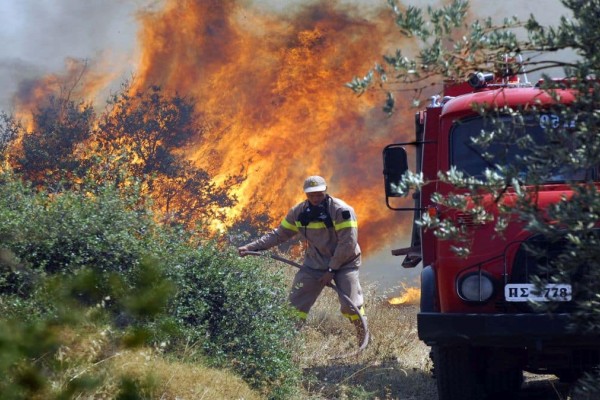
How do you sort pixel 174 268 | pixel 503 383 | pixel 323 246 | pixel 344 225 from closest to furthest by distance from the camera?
pixel 174 268 → pixel 503 383 → pixel 344 225 → pixel 323 246

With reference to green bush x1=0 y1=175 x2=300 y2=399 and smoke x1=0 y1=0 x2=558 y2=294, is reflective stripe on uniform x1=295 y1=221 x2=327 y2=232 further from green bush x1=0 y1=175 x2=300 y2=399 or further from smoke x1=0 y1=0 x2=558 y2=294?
smoke x1=0 y1=0 x2=558 y2=294

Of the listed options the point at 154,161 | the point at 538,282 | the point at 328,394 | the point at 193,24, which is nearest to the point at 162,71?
the point at 193,24

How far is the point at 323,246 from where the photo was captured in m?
10.5

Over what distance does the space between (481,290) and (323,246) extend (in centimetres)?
370

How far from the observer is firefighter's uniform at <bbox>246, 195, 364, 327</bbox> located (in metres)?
10.3

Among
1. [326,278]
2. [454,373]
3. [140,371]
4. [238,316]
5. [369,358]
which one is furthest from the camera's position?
[326,278]

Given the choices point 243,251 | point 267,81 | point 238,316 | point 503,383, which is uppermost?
point 267,81

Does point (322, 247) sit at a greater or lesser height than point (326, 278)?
greater

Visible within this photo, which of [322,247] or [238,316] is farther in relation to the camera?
[322,247]

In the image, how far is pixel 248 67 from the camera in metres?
19.8

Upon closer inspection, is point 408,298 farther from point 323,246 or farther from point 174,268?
point 174,268

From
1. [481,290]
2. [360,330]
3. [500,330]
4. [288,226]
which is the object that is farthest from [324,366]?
[500,330]

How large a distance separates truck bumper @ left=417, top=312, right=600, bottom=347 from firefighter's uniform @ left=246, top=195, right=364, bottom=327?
11.0 ft

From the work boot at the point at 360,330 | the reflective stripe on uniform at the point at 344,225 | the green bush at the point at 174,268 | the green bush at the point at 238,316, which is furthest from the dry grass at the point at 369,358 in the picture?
the reflective stripe on uniform at the point at 344,225
